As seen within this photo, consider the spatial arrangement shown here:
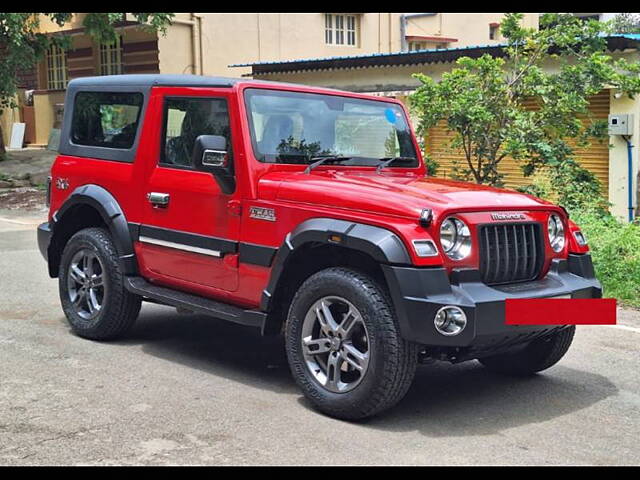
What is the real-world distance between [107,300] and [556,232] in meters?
3.29

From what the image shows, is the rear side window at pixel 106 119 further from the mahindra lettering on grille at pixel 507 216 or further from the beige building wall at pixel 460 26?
the beige building wall at pixel 460 26

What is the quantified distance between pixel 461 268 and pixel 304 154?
5.21ft

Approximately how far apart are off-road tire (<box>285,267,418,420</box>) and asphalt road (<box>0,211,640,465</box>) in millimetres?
116

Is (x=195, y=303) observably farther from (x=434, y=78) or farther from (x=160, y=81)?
(x=434, y=78)

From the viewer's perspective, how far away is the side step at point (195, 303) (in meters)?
5.85

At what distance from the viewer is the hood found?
17.1ft

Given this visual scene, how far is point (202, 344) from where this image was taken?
Answer: 7.11 metres

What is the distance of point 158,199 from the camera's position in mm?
6516

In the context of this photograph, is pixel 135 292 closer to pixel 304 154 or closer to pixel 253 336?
pixel 253 336

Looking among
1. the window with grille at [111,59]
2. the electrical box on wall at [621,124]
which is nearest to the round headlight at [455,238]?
the electrical box on wall at [621,124]

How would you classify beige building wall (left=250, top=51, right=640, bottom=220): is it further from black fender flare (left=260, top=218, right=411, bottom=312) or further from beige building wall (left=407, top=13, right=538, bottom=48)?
beige building wall (left=407, top=13, right=538, bottom=48)

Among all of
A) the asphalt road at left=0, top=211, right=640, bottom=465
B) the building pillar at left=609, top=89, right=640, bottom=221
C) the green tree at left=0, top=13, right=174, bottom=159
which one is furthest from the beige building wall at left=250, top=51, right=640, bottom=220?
the asphalt road at left=0, top=211, right=640, bottom=465

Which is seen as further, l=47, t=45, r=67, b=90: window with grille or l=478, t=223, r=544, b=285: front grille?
l=47, t=45, r=67, b=90: window with grille
